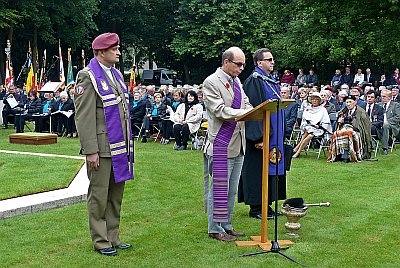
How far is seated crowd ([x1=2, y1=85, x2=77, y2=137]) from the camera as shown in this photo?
18469 mm

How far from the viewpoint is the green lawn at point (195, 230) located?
220 inches

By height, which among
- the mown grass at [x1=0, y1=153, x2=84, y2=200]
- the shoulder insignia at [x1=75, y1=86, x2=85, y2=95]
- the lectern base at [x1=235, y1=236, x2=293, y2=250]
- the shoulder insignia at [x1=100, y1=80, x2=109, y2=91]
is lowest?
the lectern base at [x1=235, y1=236, x2=293, y2=250]

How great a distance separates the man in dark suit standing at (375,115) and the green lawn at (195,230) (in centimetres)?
371

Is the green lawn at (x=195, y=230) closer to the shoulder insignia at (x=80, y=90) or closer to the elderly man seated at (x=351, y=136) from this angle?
the shoulder insignia at (x=80, y=90)

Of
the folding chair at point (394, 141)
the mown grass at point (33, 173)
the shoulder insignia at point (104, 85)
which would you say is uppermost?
the shoulder insignia at point (104, 85)

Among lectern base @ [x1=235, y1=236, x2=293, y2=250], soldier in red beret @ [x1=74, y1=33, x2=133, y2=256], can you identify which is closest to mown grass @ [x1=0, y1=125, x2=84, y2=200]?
soldier in red beret @ [x1=74, y1=33, x2=133, y2=256]

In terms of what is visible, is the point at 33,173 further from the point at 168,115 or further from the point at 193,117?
the point at 168,115

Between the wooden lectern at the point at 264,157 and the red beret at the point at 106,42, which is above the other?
the red beret at the point at 106,42

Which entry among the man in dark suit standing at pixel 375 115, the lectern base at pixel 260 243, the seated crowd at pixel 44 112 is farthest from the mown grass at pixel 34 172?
the man in dark suit standing at pixel 375 115

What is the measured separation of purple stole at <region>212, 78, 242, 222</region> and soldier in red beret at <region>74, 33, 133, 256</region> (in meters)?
0.88

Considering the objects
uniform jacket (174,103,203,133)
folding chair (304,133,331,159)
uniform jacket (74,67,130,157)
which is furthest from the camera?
uniform jacket (174,103,203,133)

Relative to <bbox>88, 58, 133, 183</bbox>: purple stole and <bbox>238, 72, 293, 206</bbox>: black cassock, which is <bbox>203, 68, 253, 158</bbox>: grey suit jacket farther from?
<bbox>88, 58, 133, 183</bbox>: purple stole

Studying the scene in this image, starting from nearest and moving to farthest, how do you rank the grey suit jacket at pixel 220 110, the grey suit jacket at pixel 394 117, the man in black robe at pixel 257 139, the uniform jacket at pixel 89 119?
the uniform jacket at pixel 89 119 → the grey suit jacket at pixel 220 110 → the man in black robe at pixel 257 139 → the grey suit jacket at pixel 394 117

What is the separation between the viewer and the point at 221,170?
611 centimetres
